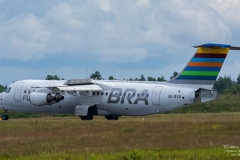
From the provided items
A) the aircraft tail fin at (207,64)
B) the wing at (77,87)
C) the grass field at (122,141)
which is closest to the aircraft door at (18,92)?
the wing at (77,87)

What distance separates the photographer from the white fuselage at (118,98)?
4603 cm

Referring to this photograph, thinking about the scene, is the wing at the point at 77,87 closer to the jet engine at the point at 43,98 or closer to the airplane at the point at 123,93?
the airplane at the point at 123,93

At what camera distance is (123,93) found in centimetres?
4834

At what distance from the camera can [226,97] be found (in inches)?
3393

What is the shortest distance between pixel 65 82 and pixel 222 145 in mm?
27443

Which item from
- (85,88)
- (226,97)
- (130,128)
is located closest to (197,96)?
(85,88)

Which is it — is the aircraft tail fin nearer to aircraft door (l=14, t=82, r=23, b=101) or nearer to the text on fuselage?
the text on fuselage

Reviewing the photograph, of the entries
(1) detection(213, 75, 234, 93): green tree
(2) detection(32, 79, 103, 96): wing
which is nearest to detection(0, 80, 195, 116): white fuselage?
(2) detection(32, 79, 103, 96): wing

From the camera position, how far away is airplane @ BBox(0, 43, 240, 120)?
4506 cm

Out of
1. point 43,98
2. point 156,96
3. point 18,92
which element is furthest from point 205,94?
point 18,92

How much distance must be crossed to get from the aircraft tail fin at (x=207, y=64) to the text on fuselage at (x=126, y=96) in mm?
3707

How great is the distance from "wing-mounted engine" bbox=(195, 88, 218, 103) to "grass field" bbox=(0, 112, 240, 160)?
8.79 meters

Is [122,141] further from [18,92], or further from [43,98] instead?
[18,92]

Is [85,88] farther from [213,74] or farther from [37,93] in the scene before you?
[213,74]
